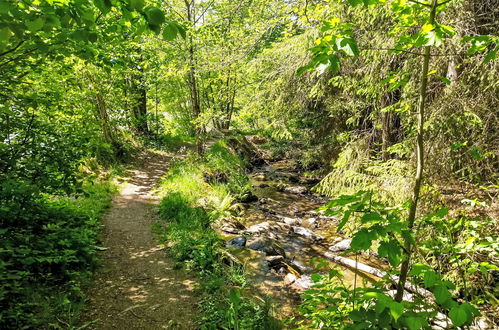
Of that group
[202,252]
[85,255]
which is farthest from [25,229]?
[202,252]

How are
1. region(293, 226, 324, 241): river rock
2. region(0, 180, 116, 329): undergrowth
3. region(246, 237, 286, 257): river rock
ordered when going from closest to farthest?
region(0, 180, 116, 329): undergrowth
region(246, 237, 286, 257): river rock
region(293, 226, 324, 241): river rock

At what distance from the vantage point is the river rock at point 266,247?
652 cm

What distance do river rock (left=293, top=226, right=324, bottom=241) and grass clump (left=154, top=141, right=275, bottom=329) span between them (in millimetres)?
2247

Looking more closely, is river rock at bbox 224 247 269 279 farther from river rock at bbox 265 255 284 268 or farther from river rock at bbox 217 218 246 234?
river rock at bbox 217 218 246 234

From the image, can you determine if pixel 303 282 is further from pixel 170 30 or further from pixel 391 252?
pixel 170 30

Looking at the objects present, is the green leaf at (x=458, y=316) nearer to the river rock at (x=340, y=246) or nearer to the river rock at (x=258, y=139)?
the river rock at (x=340, y=246)

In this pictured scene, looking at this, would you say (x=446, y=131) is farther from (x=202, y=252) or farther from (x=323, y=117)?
(x=323, y=117)

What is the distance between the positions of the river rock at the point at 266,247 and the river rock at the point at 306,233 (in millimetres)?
1431

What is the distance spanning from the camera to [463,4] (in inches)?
177

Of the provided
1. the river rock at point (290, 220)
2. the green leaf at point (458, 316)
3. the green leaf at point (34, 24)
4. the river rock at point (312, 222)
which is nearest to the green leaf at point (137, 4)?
the green leaf at point (34, 24)

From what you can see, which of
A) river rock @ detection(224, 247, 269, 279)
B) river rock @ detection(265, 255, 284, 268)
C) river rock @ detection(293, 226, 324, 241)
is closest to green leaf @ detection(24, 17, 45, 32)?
river rock @ detection(224, 247, 269, 279)

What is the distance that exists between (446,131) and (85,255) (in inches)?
254

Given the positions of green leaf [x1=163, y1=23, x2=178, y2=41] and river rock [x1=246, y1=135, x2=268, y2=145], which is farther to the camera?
river rock [x1=246, y1=135, x2=268, y2=145]

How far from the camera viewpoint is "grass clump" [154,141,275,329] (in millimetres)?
3842
